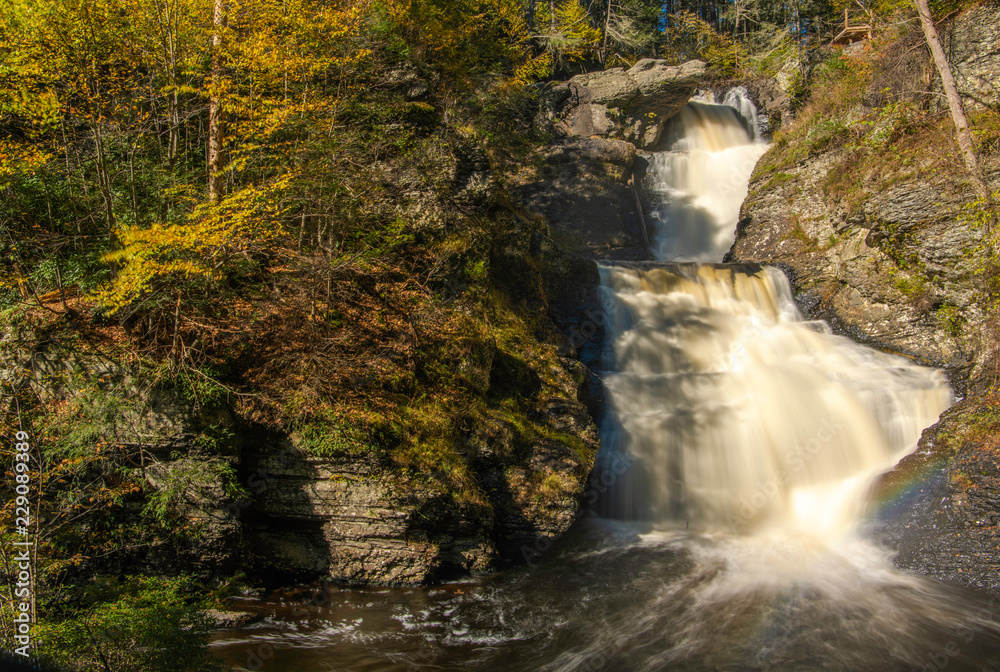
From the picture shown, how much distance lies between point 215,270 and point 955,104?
44.9 ft

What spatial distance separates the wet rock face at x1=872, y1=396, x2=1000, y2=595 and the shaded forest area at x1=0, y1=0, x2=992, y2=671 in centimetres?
525

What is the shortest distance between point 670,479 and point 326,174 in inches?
277

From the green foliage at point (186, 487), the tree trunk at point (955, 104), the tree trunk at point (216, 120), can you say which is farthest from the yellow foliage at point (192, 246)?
the tree trunk at point (955, 104)

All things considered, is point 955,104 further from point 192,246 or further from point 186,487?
point 186,487

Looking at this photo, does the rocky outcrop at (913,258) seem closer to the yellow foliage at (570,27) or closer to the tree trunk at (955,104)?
the tree trunk at (955,104)

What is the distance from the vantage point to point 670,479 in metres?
8.82

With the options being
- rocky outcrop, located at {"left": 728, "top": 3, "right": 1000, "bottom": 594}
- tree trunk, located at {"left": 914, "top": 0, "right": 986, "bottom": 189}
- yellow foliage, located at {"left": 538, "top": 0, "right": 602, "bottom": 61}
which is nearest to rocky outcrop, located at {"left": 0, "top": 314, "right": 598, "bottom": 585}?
rocky outcrop, located at {"left": 728, "top": 3, "right": 1000, "bottom": 594}

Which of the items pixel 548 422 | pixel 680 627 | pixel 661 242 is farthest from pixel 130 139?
pixel 661 242

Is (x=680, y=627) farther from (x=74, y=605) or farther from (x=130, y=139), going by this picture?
(x=130, y=139)

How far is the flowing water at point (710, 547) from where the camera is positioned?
5.38m

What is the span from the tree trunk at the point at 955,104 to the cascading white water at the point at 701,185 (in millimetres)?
6950

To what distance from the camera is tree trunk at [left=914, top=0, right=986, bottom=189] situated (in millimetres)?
10289

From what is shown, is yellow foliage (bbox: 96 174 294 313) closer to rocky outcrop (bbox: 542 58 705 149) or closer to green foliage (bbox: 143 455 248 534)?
green foliage (bbox: 143 455 248 534)

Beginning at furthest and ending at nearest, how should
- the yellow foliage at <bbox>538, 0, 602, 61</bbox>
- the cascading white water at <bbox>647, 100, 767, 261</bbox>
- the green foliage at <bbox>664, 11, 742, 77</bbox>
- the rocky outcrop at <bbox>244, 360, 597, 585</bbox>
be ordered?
the green foliage at <bbox>664, 11, 742, 77</bbox> → the yellow foliage at <bbox>538, 0, 602, 61</bbox> → the cascading white water at <bbox>647, 100, 767, 261</bbox> → the rocky outcrop at <bbox>244, 360, 597, 585</bbox>
